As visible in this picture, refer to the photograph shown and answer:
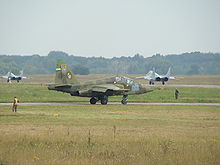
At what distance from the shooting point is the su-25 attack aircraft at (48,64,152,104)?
4275 centimetres

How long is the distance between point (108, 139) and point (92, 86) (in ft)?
70.5

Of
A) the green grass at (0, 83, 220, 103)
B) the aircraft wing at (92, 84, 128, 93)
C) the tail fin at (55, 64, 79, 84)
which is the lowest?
the green grass at (0, 83, 220, 103)

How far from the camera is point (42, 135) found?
22.9 metres

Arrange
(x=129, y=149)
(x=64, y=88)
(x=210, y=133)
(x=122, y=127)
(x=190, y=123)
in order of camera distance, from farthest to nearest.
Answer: (x=64, y=88)
(x=190, y=123)
(x=122, y=127)
(x=210, y=133)
(x=129, y=149)

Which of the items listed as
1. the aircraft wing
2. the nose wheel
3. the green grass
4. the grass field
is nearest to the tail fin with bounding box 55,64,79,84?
the aircraft wing

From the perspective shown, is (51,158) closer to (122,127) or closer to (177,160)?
(177,160)

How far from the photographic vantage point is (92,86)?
43344mm

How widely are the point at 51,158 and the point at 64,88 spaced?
81.5 feet

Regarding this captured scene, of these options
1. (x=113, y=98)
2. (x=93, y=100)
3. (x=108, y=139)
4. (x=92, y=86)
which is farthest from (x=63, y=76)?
(x=108, y=139)

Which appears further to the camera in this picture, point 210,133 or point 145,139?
point 210,133

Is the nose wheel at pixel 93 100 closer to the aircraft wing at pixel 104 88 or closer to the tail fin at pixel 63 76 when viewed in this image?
the aircraft wing at pixel 104 88

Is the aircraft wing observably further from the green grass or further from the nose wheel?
the green grass

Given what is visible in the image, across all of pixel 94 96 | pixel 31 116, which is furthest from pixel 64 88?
pixel 31 116

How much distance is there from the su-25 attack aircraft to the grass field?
853 centimetres
